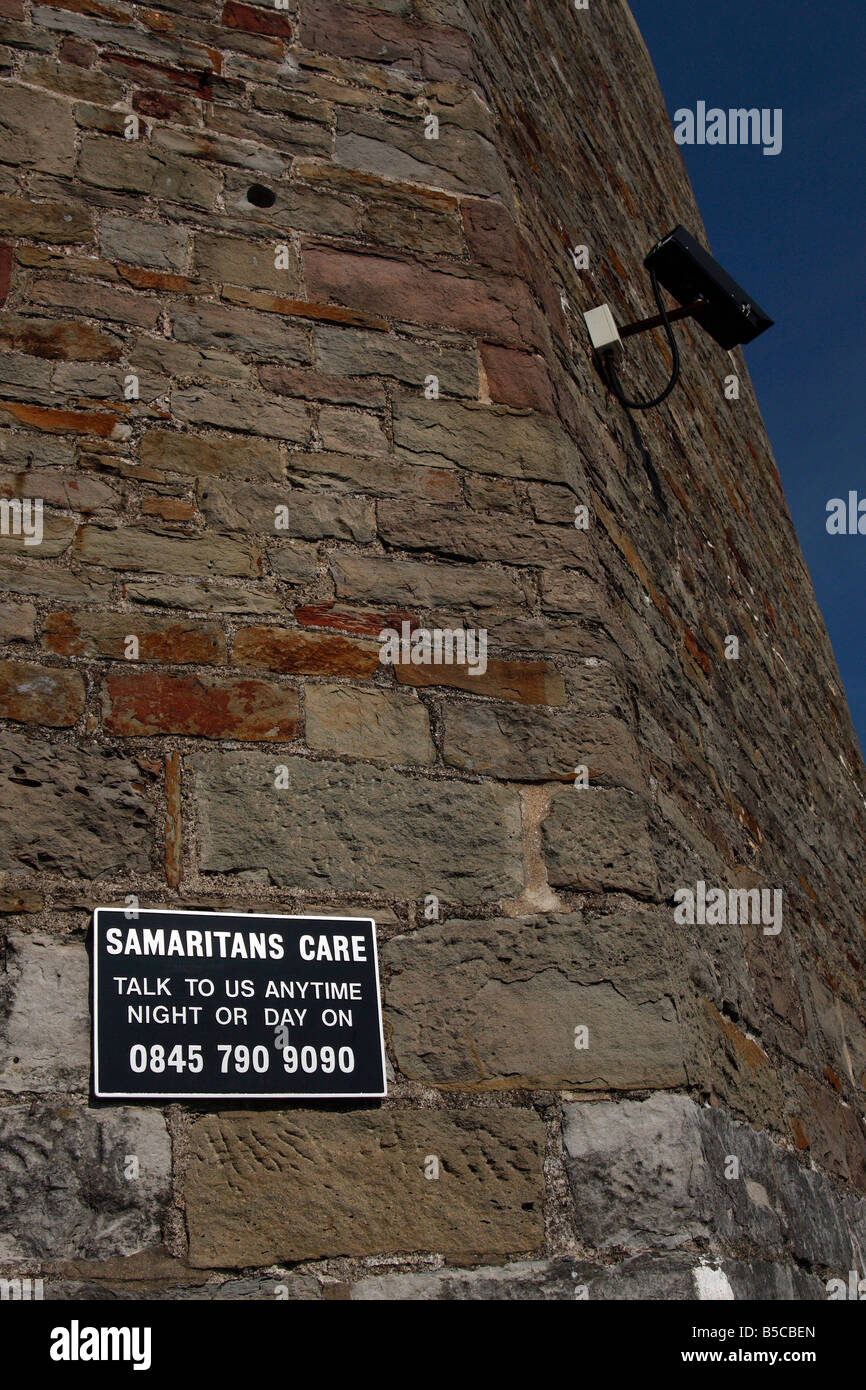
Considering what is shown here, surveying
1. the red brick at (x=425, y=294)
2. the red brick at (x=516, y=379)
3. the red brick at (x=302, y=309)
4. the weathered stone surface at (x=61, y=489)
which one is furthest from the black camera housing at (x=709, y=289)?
the weathered stone surface at (x=61, y=489)

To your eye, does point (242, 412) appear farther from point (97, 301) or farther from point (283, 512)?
point (97, 301)

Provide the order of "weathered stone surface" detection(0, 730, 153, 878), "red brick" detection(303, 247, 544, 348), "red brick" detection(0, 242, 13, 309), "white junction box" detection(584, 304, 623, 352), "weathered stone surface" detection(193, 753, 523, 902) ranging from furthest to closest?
1. "white junction box" detection(584, 304, 623, 352)
2. "red brick" detection(303, 247, 544, 348)
3. "red brick" detection(0, 242, 13, 309)
4. "weathered stone surface" detection(193, 753, 523, 902)
5. "weathered stone surface" detection(0, 730, 153, 878)

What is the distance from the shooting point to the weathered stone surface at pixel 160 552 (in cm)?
227

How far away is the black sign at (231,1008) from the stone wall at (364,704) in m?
0.04

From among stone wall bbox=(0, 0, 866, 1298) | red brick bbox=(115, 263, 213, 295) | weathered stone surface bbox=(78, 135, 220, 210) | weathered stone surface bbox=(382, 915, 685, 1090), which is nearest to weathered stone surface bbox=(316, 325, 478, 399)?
stone wall bbox=(0, 0, 866, 1298)

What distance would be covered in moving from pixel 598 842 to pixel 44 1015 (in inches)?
38.7

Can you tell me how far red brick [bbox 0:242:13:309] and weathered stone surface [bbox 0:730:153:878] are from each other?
92 cm

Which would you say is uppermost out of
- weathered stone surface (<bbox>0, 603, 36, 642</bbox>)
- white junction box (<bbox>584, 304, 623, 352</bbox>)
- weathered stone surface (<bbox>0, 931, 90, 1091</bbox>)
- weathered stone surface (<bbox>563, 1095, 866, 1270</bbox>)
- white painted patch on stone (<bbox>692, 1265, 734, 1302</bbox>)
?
white junction box (<bbox>584, 304, 623, 352</bbox>)

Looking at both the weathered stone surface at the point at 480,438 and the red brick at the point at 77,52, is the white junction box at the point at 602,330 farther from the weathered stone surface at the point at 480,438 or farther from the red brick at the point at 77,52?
the red brick at the point at 77,52

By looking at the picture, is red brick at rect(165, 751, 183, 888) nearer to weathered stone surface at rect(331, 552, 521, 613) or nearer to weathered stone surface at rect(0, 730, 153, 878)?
weathered stone surface at rect(0, 730, 153, 878)

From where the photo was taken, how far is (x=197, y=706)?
2182 millimetres

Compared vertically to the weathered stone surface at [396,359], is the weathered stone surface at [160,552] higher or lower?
lower

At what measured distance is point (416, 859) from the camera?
2186mm

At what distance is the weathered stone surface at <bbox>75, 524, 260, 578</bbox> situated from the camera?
227cm
